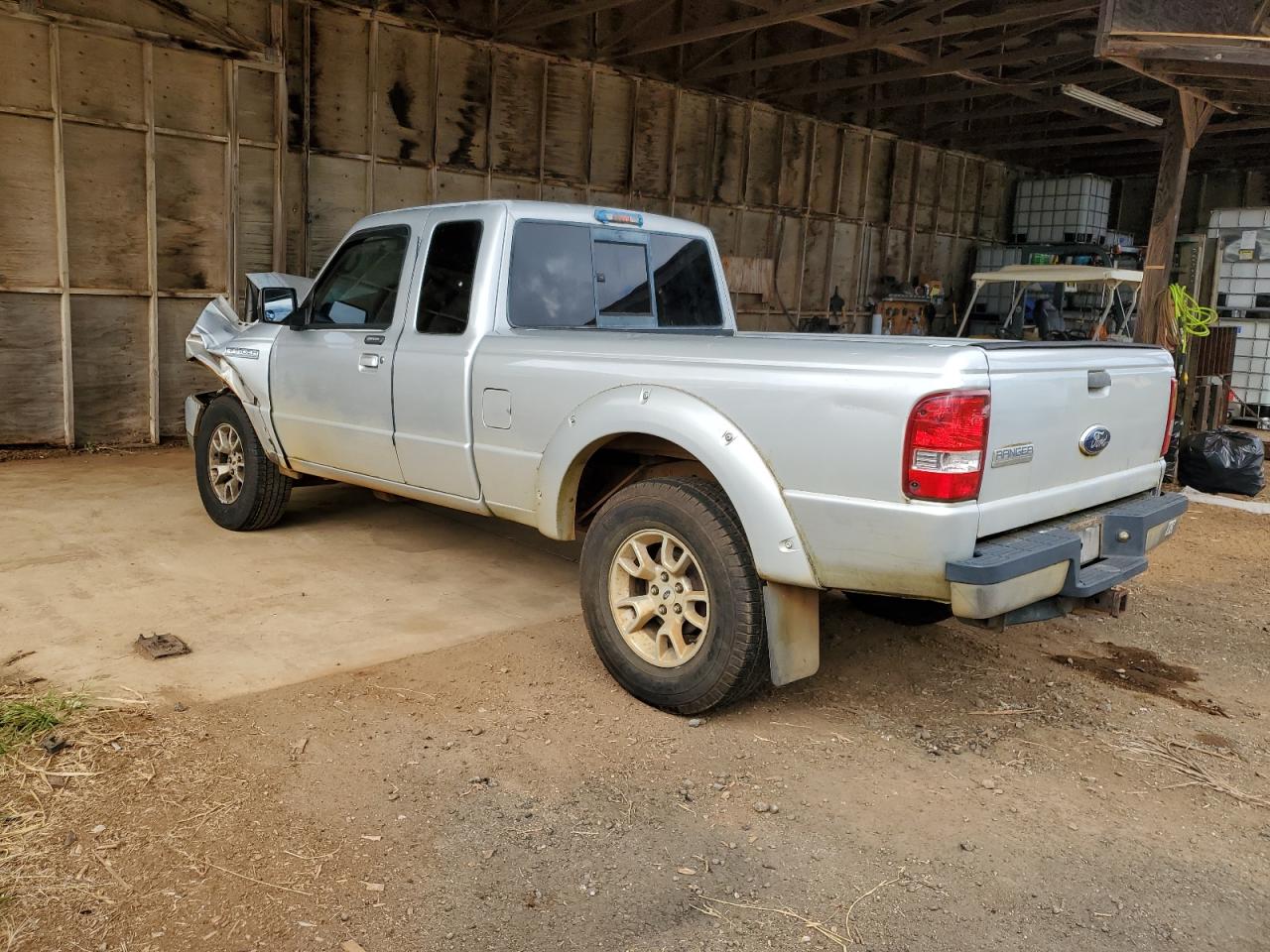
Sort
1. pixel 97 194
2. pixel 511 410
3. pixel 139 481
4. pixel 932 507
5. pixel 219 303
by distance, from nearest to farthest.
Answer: pixel 932 507, pixel 511 410, pixel 219 303, pixel 139 481, pixel 97 194

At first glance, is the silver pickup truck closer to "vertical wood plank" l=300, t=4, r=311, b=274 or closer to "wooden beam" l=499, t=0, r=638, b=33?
"vertical wood plank" l=300, t=4, r=311, b=274

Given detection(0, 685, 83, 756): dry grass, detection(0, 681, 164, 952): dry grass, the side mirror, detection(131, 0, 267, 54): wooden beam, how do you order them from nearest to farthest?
1. detection(0, 681, 164, 952): dry grass
2. detection(0, 685, 83, 756): dry grass
3. the side mirror
4. detection(131, 0, 267, 54): wooden beam

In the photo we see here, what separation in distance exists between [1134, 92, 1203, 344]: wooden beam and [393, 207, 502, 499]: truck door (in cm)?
758

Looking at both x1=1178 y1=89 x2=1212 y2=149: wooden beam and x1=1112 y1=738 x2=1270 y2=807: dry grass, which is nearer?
x1=1112 y1=738 x2=1270 y2=807: dry grass

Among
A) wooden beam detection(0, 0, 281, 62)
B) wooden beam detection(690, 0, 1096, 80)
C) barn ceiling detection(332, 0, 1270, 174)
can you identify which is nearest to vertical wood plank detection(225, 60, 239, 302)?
wooden beam detection(0, 0, 281, 62)

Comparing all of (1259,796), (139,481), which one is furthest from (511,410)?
(139,481)

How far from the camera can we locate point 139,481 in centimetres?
798

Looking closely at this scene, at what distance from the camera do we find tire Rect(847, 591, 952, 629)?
457 cm

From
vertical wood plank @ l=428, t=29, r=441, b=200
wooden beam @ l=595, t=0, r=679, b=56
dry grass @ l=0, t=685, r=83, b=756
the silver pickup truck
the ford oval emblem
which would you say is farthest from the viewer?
wooden beam @ l=595, t=0, r=679, b=56

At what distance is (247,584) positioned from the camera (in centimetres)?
541

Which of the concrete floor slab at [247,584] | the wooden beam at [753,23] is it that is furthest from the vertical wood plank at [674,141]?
the concrete floor slab at [247,584]

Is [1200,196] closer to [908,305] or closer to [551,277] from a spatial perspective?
[908,305]

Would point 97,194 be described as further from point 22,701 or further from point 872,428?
point 872,428

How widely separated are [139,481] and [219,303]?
204 centimetres
